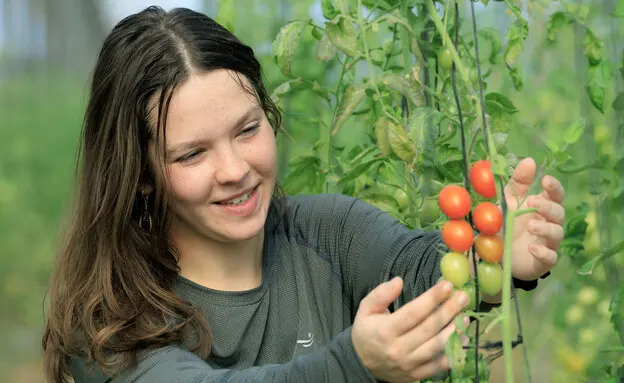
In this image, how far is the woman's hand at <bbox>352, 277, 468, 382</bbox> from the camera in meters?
0.90

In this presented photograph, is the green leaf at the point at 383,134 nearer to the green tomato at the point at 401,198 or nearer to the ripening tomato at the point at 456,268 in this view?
the green tomato at the point at 401,198

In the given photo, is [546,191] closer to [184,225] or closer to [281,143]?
[184,225]

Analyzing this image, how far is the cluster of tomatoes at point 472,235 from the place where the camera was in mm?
881

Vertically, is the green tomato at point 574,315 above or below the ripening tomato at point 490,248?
below

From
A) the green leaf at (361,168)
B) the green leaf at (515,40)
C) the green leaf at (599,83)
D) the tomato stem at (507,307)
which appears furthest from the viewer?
the green leaf at (361,168)

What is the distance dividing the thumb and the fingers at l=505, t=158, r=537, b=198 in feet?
0.57

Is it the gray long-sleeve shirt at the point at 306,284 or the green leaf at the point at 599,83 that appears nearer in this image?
the green leaf at the point at 599,83

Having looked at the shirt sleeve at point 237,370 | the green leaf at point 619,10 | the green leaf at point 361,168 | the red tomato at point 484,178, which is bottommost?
the shirt sleeve at point 237,370

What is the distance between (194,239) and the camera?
5.03 feet

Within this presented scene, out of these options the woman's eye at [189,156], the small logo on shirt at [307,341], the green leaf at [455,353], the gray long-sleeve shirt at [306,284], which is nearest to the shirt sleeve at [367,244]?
the gray long-sleeve shirt at [306,284]

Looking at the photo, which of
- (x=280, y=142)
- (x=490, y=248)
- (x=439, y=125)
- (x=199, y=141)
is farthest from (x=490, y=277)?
(x=280, y=142)

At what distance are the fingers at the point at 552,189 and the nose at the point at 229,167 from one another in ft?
1.48

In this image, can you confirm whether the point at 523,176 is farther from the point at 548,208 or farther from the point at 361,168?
the point at 361,168

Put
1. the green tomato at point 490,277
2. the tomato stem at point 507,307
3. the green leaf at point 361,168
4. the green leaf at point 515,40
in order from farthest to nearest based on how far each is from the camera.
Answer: the green leaf at point 361,168, the green leaf at point 515,40, the green tomato at point 490,277, the tomato stem at point 507,307
